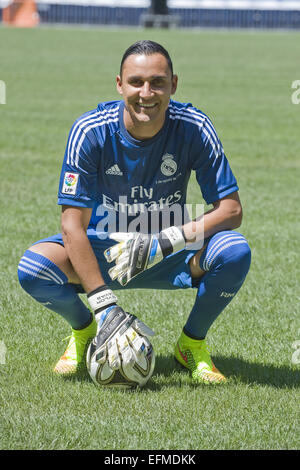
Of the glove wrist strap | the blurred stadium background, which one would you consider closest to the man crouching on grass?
the glove wrist strap

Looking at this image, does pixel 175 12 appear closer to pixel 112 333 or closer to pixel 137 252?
pixel 137 252

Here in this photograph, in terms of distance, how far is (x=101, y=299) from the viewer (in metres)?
4.25

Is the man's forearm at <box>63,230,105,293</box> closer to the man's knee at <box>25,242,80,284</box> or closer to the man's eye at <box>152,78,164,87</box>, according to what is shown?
the man's knee at <box>25,242,80,284</box>

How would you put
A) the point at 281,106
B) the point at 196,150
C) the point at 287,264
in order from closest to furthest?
1. the point at 196,150
2. the point at 287,264
3. the point at 281,106

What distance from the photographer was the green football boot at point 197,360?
15.0 feet

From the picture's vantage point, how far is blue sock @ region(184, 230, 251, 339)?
4.39 meters

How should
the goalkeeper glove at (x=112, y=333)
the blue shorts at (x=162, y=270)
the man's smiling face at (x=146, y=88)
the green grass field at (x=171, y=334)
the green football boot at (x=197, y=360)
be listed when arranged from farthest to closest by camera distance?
the blue shorts at (x=162, y=270) → the green football boot at (x=197, y=360) → the man's smiling face at (x=146, y=88) → the goalkeeper glove at (x=112, y=333) → the green grass field at (x=171, y=334)

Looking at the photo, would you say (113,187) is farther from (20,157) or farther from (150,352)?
(20,157)

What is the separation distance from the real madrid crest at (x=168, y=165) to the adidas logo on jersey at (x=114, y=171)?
0.74 feet

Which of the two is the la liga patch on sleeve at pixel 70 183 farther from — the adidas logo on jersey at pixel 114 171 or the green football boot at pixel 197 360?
the green football boot at pixel 197 360

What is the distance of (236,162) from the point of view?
11109 mm

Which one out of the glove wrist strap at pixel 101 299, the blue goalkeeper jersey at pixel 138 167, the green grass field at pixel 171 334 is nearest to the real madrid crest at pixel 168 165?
the blue goalkeeper jersey at pixel 138 167
